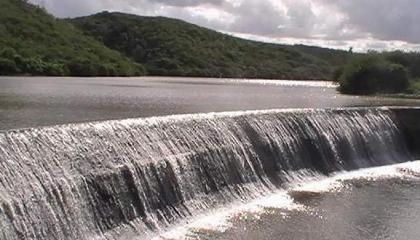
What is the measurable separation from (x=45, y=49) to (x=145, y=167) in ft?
228

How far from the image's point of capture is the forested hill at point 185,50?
129m

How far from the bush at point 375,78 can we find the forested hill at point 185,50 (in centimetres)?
5080

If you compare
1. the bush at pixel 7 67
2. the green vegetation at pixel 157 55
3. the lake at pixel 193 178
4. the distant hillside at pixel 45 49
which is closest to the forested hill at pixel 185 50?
the green vegetation at pixel 157 55

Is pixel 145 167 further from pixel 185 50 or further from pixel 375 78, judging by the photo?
pixel 185 50

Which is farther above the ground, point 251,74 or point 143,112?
point 143,112

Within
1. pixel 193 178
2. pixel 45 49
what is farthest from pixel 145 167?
pixel 45 49

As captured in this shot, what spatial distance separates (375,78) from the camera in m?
75.3

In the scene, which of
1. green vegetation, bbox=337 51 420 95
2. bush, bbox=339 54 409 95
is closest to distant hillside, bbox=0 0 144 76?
green vegetation, bbox=337 51 420 95

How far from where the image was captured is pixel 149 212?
18219 millimetres

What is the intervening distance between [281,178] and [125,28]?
118m

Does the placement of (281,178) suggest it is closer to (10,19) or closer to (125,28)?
(10,19)

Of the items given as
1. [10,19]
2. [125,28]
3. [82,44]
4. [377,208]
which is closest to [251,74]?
[125,28]

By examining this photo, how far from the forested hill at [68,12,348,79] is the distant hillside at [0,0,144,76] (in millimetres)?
15485

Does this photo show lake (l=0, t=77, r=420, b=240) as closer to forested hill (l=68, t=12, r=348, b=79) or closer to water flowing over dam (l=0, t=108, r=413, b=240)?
water flowing over dam (l=0, t=108, r=413, b=240)
